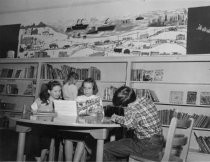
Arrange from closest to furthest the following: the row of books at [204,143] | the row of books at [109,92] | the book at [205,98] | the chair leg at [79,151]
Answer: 1. the chair leg at [79,151]
2. the row of books at [204,143]
3. the book at [205,98]
4. the row of books at [109,92]

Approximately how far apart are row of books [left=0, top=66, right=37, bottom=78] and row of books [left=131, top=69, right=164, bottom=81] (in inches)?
71.6

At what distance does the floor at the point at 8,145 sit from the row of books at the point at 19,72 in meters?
0.99

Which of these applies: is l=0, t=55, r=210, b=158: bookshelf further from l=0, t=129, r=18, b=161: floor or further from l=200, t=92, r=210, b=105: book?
l=0, t=129, r=18, b=161: floor

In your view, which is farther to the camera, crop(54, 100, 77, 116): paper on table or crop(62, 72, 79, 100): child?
crop(62, 72, 79, 100): child

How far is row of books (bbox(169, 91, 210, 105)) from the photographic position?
361 centimetres

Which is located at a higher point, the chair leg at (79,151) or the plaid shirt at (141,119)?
the plaid shirt at (141,119)

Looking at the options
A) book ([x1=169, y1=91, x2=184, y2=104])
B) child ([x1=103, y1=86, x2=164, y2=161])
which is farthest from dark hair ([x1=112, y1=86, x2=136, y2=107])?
book ([x1=169, y1=91, x2=184, y2=104])

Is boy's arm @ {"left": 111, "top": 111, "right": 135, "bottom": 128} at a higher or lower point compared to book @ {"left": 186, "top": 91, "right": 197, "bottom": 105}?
lower

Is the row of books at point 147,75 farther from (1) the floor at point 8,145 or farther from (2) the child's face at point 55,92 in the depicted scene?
(1) the floor at point 8,145

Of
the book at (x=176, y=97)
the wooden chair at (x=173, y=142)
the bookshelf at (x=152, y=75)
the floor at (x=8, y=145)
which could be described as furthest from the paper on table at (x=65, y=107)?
the book at (x=176, y=97)

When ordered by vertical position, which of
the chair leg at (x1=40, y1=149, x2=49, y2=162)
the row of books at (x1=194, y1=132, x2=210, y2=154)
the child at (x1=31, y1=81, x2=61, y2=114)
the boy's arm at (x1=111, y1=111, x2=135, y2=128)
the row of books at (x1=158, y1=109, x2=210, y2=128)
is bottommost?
the chair leg at (x1=40, y1=149, x2=49, y2=162)

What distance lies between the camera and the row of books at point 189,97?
11.8 feet

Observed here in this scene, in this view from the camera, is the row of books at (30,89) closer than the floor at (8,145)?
No

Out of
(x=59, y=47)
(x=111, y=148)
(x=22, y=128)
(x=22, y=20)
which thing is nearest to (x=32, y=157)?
(x=22, y=128)
